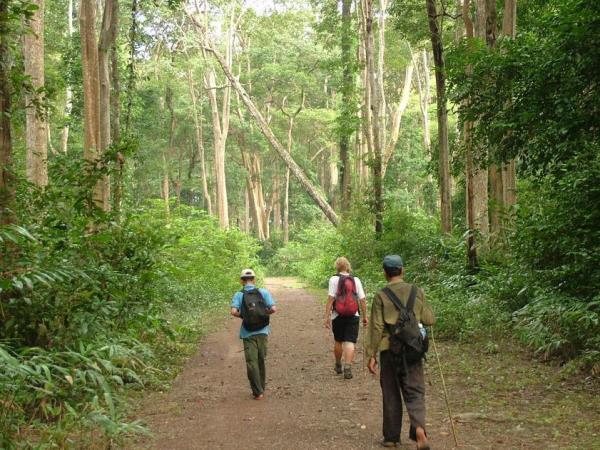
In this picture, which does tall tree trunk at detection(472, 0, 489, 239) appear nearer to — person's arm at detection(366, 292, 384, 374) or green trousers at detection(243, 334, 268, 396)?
green trousers at detection(243, 334, 268, 396)

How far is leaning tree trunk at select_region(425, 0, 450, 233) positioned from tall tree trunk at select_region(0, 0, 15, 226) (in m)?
10.4

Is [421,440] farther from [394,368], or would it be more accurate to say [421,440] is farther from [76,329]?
[76,329]

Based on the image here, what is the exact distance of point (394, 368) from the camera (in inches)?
219

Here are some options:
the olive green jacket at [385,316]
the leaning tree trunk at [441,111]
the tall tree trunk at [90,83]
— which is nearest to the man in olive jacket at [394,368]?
the olive green jacket at [385,316]

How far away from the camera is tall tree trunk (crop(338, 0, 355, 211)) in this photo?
2295cm

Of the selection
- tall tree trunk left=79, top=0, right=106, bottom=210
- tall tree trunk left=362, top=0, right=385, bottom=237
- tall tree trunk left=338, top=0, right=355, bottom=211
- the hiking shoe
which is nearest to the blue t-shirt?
the hiking shoe

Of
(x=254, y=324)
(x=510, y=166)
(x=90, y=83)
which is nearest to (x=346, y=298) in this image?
(x=254, y=324)

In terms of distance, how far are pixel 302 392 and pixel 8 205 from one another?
13.6ft

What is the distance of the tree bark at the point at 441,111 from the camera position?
51.8 feet

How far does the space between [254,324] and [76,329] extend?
91.1 inches

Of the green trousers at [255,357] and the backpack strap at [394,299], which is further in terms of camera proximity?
the green trousers at [255,357]

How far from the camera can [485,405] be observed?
6.96 m

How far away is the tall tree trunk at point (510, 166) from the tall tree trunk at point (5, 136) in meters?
8.93

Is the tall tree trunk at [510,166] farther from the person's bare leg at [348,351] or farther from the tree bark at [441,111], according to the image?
the person's bare leg at [348,351]
